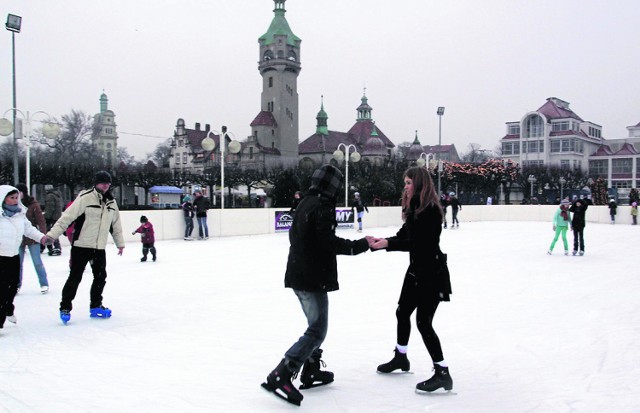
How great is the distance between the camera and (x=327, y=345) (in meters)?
4.63

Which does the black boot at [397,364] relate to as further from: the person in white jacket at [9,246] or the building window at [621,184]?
the building window at [621,184]

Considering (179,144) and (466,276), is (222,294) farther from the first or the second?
(179,144)

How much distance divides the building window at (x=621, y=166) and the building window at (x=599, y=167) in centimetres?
76

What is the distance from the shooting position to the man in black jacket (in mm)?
3242

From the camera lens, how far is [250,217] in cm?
1791

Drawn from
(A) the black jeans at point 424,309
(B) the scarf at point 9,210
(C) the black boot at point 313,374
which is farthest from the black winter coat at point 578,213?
(B) the scarf at point 9,210

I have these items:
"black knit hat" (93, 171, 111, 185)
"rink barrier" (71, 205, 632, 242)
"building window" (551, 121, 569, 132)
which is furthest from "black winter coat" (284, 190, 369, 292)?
"building window" (551, 121, 569, 132)

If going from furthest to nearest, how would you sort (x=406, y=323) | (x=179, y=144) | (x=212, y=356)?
1. (x=179, y=144)
2. (x=212, y=356)
3. (x=406, y=323)

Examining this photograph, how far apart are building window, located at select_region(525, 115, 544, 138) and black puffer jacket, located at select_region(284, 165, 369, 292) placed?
70.5 metres

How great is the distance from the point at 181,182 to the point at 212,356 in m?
43.2

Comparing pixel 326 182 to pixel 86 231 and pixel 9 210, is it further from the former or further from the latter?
pixel 9 210

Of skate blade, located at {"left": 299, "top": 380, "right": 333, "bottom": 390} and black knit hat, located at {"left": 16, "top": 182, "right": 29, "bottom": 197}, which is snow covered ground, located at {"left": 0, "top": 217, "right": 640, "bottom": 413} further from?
black knit hat, located at {"left": 16, "top": 182, "right": 29, "bottom": 197}

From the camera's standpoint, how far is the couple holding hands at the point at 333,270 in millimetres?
3273

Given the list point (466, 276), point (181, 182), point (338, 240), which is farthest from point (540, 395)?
point (181, 182)
